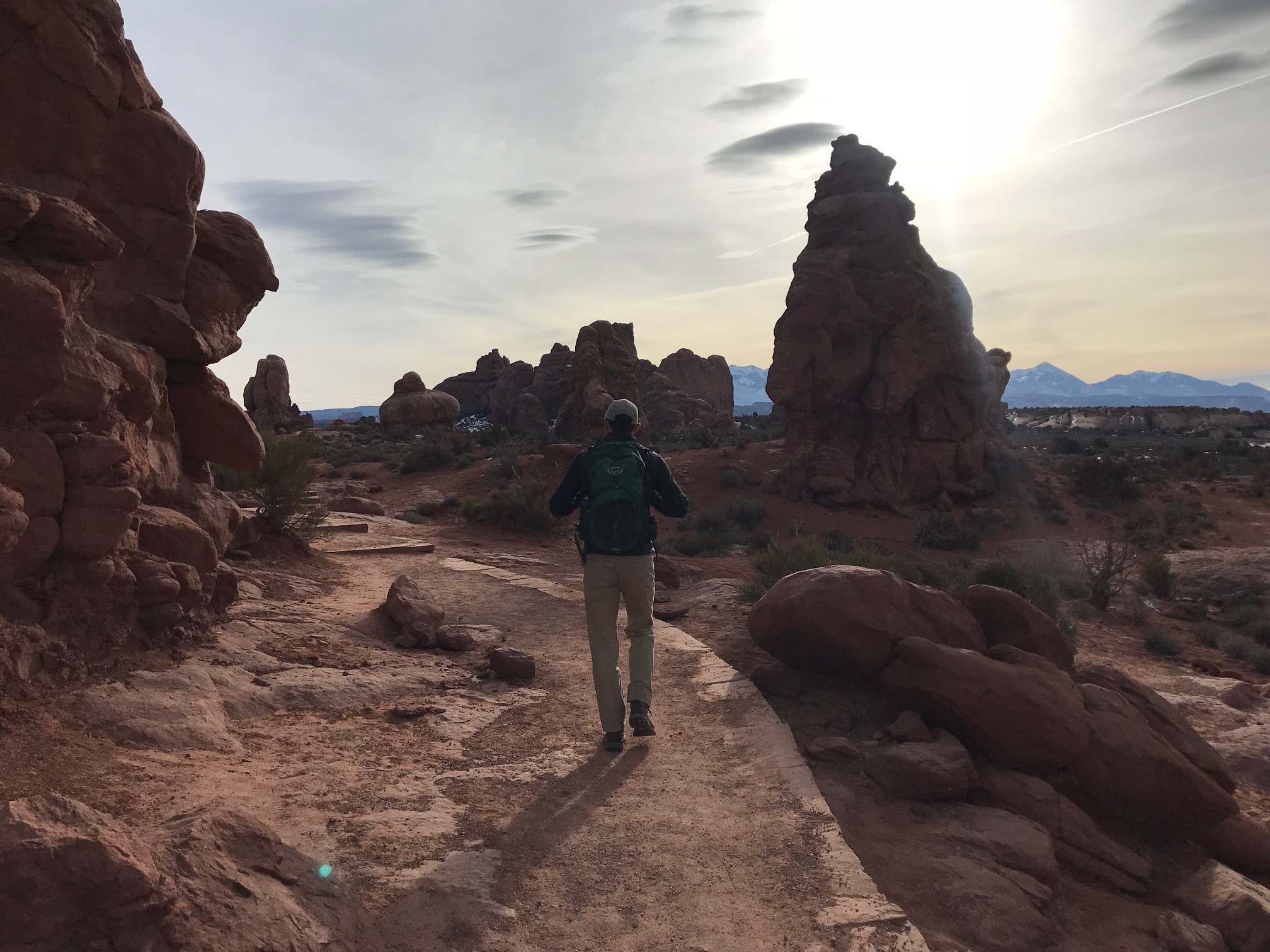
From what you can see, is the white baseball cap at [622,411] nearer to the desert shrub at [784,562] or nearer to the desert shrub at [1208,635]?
the desert shrub at [784,562]

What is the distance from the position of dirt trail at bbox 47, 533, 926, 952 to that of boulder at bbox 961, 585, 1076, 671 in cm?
233

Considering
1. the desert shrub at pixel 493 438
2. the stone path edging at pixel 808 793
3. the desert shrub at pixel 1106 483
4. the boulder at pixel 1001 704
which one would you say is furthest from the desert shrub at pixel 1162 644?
the desert shrub at pixel 493 438

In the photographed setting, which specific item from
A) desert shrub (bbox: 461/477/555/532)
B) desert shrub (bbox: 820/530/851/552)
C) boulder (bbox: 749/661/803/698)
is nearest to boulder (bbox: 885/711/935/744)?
boulder (bbox: 749/661/803/698)

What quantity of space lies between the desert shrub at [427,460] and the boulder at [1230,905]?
25.8 meters

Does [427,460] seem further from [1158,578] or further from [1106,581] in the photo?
[1158,578]

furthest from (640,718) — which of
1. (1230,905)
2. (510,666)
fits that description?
(1230,905)

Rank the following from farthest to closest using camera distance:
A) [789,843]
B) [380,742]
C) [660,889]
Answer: [380,742] < [789,843] < [660,889]

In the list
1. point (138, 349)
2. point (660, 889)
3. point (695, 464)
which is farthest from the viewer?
point (695, 464)

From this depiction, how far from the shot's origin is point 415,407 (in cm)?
4475

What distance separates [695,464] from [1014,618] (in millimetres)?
23510

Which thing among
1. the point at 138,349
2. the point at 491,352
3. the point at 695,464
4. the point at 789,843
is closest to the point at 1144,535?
the point at 695,464

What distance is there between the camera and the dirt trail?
3338 millimetres

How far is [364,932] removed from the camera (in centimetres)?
293

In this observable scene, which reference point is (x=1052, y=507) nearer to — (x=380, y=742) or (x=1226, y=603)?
(x=1226, y=603)
